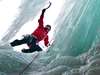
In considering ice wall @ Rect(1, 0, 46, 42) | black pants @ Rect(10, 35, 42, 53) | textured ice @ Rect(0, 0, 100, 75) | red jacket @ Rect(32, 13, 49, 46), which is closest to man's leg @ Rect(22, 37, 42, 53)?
black pants @ Rect(10, 35, 42, 53)

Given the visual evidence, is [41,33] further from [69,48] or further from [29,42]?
[69,48]

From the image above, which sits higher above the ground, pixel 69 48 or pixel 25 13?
pixel 25 13

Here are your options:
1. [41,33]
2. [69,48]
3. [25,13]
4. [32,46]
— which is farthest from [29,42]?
[69,48]

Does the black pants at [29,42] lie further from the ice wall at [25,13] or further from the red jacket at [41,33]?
the ice wall at [25,13]

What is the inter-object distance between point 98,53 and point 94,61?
2086mm

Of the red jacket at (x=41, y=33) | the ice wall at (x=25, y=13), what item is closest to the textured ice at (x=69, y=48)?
the ice wall at (x=25, y=13)

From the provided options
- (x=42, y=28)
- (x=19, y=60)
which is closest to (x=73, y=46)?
(x=19, y=60)

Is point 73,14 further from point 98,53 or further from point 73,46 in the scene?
point 98,53

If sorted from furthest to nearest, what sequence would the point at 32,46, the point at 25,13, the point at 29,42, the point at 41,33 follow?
the point at 25,13 → the point at 32,46 → the point at 29,42 → the point at 41,33

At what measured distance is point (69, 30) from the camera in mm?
30359

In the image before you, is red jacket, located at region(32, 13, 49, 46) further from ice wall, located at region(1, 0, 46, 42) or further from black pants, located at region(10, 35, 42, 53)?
ice wall, located at region(1, 0, 46, 42)

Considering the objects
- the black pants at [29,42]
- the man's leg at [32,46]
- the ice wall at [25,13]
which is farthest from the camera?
the ice wall at [25,13]

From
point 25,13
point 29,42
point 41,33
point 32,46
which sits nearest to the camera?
point 41,33

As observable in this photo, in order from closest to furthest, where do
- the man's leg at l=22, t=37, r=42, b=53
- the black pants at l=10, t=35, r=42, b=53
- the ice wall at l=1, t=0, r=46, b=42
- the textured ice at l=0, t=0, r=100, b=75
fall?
the black pants at l=10, t=35, r=42, b=53
the man's leg at l=22, t=37, r=42, b=53
the textured ice at l=0, t=0, r=100, b=75
the ice wall at l=1, t=0, r=46, b=42
